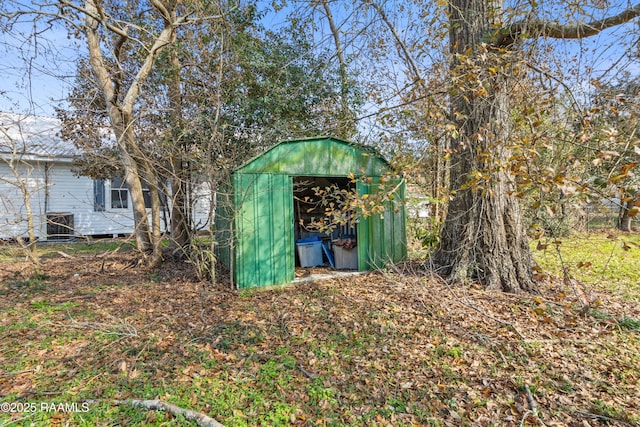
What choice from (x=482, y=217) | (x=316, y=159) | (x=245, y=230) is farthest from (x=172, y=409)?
(x=482, y=217)

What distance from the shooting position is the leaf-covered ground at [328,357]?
2.83 meters

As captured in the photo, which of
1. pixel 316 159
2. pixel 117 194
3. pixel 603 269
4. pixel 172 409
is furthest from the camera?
pixel 117 194

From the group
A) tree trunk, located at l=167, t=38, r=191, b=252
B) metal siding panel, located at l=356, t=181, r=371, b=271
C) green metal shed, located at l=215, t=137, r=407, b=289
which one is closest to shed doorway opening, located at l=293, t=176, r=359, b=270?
metal siding panel, located at l=356, t=181, r=371, b=271

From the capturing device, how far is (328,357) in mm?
3736

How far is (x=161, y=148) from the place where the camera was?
25.8 ft

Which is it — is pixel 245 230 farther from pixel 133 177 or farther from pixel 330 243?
pixel 133 177

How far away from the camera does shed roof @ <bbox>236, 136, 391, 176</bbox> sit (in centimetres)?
630

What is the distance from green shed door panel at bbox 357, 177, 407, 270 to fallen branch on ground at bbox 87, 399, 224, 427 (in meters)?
5.02

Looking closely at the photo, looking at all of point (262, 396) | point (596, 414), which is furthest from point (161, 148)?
point (596, 414)

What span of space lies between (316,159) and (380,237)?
2.33 m

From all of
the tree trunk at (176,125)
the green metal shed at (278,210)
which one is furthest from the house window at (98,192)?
the green metal shed at (278,210)

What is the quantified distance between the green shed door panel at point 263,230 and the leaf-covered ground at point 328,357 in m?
0.62

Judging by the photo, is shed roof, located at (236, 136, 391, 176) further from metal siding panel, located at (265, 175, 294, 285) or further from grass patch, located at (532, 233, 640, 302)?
grass patch, located at (532, 233, 640, 302)

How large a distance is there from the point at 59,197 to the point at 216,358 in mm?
12114
